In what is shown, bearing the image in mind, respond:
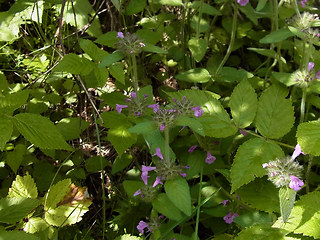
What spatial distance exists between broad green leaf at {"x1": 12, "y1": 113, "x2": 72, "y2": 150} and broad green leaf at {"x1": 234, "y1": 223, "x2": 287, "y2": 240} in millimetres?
790

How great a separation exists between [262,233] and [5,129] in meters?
1.08

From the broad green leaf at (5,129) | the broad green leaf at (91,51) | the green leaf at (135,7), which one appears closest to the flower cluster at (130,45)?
the broad green leaf at (91,51)

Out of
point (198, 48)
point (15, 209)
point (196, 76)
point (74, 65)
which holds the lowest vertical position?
point (15, 209)

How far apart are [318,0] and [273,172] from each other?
227 cm

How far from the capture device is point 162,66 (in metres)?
2.92

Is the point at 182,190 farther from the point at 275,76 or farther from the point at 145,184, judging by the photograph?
the point at 275,76

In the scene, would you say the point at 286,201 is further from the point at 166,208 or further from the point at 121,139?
the point at 121,139

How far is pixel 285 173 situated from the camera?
4.24 feet

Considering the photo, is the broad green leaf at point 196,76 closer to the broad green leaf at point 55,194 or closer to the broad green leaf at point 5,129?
the broad green leaf at point 55,194

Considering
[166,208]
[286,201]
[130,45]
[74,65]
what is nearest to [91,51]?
[74,65]

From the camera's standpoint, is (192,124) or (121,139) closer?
(192,124)

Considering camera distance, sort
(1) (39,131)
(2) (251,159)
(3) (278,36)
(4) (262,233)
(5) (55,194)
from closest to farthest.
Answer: (4) (262,233), (2) (251,159), (1) (39,131), (3) (278,36), (5) (55,194)

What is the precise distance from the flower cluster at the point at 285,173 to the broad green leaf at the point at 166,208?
43 cm

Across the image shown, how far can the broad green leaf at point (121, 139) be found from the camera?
1725 mm
